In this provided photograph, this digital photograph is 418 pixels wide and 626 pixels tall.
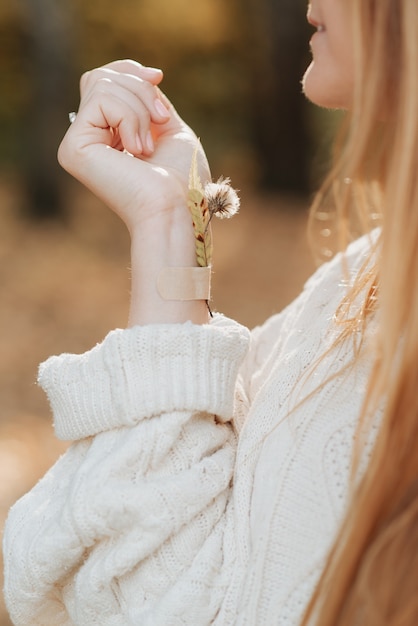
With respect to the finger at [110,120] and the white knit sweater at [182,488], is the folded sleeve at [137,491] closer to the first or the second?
the white knit sweater at [182,488]

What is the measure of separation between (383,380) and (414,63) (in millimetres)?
395

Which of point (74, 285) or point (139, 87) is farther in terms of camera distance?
point (74, 285)

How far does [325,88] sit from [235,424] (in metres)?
0.56

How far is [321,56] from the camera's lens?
1250 millimetres

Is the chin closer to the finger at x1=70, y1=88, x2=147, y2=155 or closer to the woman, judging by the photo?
the woman

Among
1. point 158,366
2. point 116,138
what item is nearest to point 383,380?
point 158,366

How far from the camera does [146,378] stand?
1.24 meters

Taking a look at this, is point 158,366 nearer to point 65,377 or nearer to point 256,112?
point 65,377

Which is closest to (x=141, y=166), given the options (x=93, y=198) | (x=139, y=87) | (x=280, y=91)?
(x=139, y=87)

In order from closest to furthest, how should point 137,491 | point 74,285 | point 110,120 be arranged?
point 137,491, point 110,120, point 74,285

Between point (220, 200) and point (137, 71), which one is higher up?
point (137, 71)

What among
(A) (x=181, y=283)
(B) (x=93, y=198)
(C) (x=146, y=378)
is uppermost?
(B) (x=93, y=198)

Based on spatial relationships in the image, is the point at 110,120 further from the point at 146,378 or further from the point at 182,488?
the point at 182,488

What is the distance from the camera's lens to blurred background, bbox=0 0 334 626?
485cm
